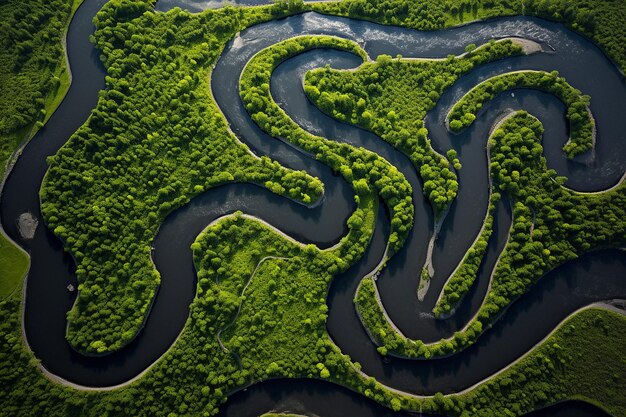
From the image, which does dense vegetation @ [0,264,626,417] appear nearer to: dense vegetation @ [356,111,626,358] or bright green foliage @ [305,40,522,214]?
dense vegetation @ [356,111,626,358]

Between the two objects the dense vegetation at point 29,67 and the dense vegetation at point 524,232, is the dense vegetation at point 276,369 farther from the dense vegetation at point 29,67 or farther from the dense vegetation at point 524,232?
the dense vegetation at point 29,67

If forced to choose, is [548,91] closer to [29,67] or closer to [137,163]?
[137,163]

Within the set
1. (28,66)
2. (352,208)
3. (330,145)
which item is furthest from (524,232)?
(28,66)

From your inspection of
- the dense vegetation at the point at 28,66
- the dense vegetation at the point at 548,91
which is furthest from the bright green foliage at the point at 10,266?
the dense vegetation at the point at 548,91

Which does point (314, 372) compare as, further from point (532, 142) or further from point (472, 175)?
point (532, 142)

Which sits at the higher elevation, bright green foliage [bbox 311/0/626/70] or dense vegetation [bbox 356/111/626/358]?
bright green foliage [bbox 311/0/626/70]

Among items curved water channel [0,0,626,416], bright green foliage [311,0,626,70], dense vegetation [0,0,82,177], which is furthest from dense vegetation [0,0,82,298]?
bright green foliage [311,0,626,70]
